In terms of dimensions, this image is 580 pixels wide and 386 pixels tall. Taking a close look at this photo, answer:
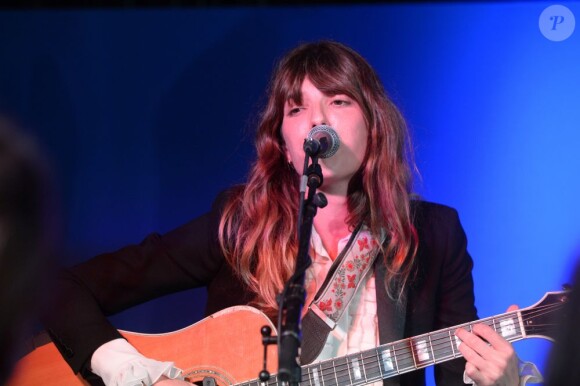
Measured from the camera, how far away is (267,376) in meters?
2.10

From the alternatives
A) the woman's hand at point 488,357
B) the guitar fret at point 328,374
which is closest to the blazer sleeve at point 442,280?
the woman's hand at point 488,357

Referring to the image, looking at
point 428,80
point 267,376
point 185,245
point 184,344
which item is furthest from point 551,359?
point 428,80

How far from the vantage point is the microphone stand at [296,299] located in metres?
2.00

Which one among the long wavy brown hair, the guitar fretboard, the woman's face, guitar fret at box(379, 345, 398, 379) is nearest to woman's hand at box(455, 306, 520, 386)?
the guitar fretboard

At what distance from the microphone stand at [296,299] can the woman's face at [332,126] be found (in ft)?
2.34

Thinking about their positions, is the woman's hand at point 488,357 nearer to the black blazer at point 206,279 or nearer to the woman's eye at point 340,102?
the black blazer at point 206,279

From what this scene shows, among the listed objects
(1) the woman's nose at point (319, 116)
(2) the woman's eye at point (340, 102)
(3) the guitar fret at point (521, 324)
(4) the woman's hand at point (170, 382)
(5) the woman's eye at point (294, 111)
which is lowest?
(4) the woman's hand at point (170, 382)

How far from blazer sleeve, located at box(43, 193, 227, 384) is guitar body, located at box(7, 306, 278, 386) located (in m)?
0.20

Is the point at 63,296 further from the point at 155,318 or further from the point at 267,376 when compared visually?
the point at 267,376

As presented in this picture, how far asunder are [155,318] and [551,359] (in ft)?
10.1

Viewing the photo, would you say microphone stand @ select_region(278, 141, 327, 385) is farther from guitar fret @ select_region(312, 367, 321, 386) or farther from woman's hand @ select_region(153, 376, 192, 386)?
woman's hand @ select_region(153, 376, 192, 386)

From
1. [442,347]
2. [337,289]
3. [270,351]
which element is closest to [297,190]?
[337,289]

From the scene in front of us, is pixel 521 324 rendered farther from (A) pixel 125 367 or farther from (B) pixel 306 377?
(A) pixel 125 367

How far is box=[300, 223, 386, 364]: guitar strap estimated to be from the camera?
3.10 meters
